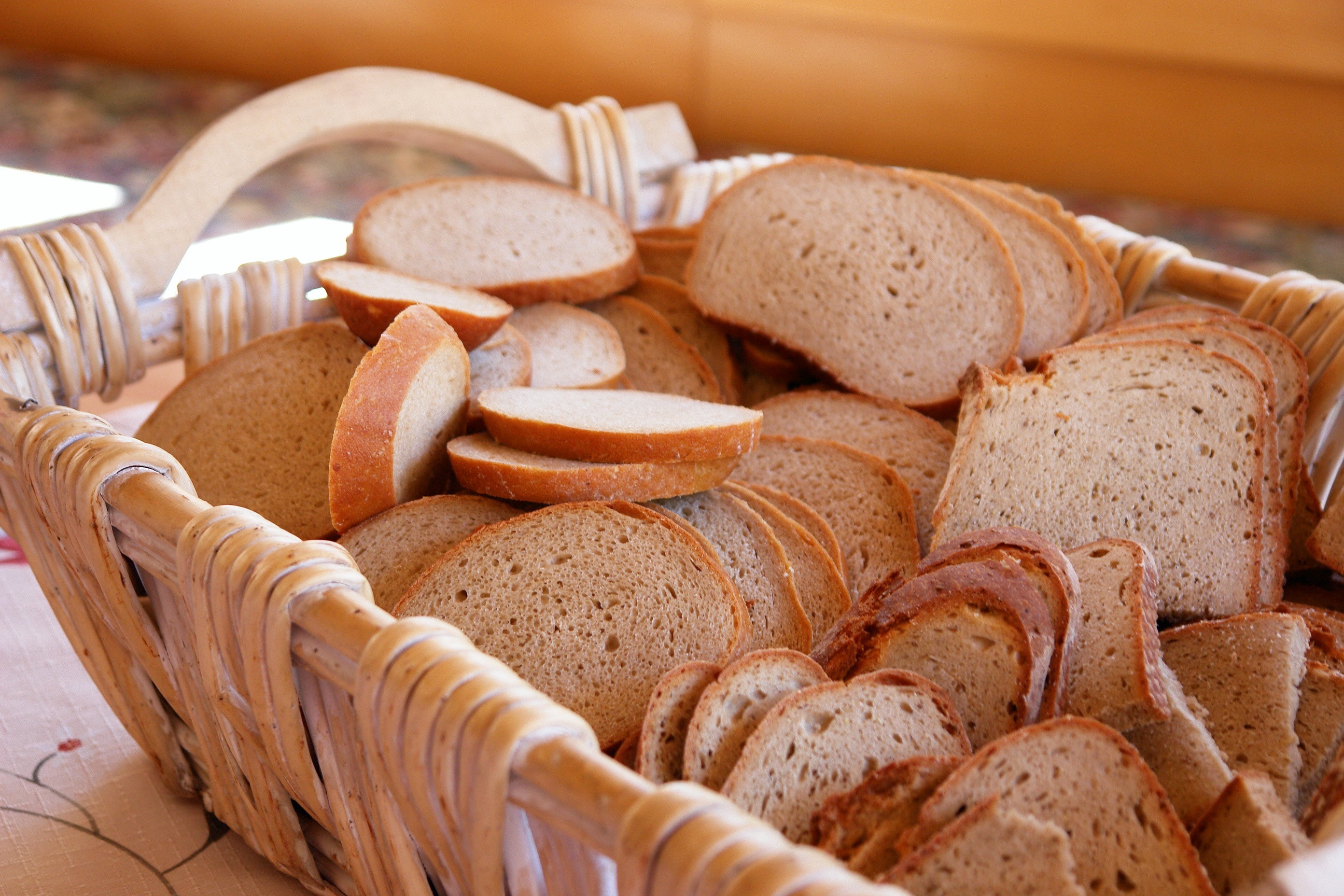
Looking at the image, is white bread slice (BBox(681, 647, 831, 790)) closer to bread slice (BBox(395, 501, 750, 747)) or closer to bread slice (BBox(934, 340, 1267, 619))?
bread slice (BBox(395, 501, 750, 747))

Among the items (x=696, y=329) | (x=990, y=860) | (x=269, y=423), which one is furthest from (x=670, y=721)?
(x=696, y=329)

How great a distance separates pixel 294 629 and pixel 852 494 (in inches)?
34.5

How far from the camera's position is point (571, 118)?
219 centimetres

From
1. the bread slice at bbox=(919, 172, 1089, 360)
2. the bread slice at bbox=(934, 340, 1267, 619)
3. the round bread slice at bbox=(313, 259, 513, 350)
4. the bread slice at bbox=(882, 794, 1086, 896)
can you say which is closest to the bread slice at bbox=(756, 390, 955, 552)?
the bread slice at bbox=(934, 340, 1267, 619)

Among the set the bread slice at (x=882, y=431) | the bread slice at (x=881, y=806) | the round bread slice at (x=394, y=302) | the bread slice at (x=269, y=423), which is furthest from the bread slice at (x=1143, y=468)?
the bread slice at (x=269, y=423)

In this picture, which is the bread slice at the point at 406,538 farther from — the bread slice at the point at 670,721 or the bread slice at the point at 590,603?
the bread slice at the point at 670,721

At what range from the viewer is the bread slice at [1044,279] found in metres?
1.84

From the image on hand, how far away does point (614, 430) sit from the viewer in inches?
53.1

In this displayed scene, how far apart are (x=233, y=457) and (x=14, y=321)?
0.34 meters

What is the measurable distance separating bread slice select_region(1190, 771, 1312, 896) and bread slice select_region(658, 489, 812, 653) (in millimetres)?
479

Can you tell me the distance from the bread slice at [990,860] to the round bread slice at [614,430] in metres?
0.61

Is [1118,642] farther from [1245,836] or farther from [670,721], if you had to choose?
[670,721]

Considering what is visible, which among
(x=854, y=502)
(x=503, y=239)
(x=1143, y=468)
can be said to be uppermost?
(x=503, y=239)

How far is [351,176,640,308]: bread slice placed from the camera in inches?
71.3
